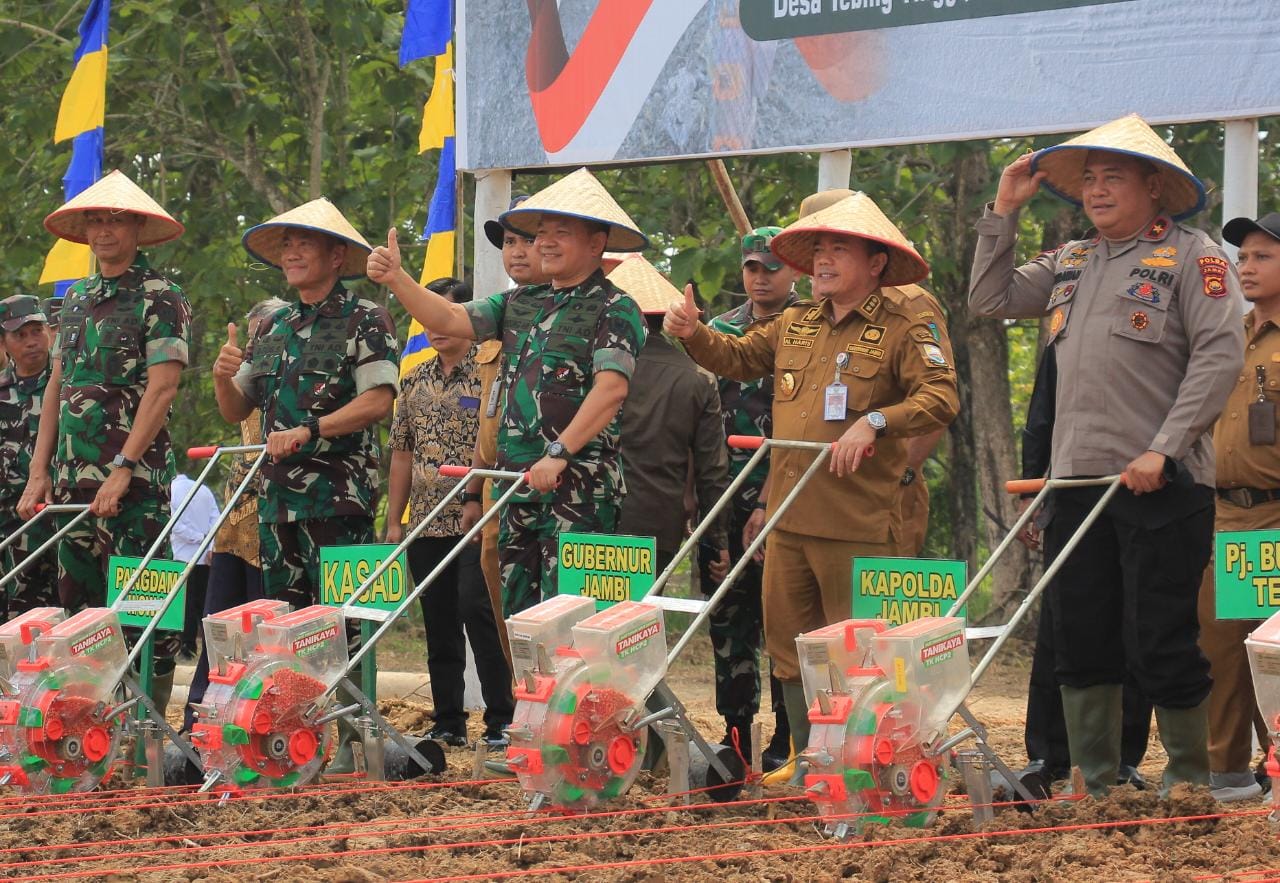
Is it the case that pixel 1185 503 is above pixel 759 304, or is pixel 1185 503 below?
below

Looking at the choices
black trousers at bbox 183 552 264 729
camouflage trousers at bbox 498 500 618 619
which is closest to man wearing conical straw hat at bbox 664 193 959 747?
camouflage trousers at bbox 498 500 618 619

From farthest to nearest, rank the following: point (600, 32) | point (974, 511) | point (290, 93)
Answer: point (290, 93)
point (974, 511)
point (600, 32)

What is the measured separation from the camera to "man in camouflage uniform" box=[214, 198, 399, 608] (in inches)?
270

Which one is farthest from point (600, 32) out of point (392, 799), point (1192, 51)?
point (392, 799)

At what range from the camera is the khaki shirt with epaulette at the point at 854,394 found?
19.5 ft

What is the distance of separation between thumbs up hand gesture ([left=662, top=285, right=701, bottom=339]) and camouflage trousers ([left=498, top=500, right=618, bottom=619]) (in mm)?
699

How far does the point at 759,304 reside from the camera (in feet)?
23.6

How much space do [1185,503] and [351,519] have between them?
10.3 ft

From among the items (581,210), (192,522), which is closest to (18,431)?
(192,522)

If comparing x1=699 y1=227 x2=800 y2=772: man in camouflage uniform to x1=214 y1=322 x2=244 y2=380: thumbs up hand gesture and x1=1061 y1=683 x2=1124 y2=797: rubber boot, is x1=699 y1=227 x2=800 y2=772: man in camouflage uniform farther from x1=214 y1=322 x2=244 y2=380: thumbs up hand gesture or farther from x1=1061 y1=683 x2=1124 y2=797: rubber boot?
x1=214 y1=322 x2=244 y2=380: thumbs up hand gesture

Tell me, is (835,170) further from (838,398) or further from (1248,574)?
(1248,574)

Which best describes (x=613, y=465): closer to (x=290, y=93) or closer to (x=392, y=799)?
(x=392, y=799)

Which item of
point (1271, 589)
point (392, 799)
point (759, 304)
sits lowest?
point (392, 799)

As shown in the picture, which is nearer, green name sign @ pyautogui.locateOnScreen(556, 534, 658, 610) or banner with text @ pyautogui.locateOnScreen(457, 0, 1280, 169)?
green name sign @ pyautogui.locateOnScreen(556, 534, 658, 610)
